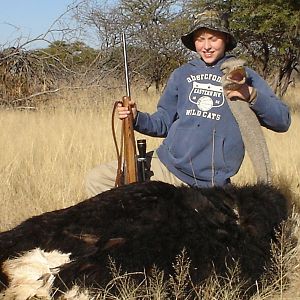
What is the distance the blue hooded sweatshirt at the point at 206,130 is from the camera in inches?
168

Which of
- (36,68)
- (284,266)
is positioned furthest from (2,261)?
(36,68)

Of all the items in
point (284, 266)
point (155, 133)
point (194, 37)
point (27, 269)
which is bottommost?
point (284, 266)

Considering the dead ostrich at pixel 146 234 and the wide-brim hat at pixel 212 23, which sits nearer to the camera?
the dead ostrich at pixel 146 234

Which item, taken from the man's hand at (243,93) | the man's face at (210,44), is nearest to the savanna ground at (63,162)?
the man's hand at (243,93)

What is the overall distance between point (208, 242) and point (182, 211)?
0.21m

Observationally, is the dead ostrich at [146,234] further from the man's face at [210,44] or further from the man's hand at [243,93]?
the man's face at [210,44]

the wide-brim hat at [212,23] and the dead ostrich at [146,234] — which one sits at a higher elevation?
the wide-brim hat at [212,23]

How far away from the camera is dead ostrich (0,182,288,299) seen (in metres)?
2.84

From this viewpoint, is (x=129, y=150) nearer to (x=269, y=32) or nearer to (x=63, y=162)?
(x=63, y=162)

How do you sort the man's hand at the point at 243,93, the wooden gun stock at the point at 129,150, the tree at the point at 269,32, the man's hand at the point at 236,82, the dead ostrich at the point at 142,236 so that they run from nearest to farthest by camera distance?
1. the dead ostrich at the point at 142,236
2. the man's hand at the point at 236,82
3. the man's hand at the point at 243,93
4. the wooden gun stock at the point at 129,150
5. the tree at the point at 269,32

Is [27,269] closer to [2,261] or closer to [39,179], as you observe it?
[2,261]

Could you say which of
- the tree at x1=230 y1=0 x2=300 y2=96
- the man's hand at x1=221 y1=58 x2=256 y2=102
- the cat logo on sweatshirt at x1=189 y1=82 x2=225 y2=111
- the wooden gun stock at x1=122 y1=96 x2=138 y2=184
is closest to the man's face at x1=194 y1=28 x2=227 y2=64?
the cat logo on sweatshirt at x1=189 y1=82 x2=225 y2=111

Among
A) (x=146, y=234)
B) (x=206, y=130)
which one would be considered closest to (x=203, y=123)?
(x=206, y=130)

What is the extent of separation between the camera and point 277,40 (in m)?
17.3
